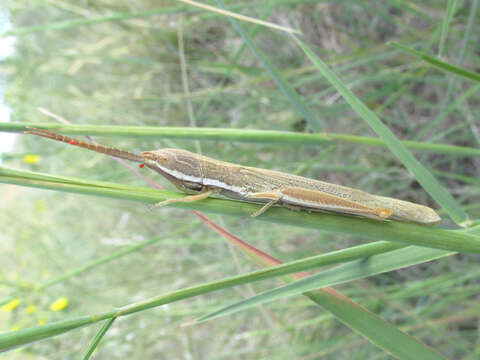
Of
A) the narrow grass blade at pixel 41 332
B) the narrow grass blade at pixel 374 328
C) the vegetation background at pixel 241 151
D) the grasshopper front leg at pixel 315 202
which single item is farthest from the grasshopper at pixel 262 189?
the vegetation background at pixel 241 151

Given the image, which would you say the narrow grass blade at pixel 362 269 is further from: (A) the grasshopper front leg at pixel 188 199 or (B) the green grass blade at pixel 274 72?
(B) the green grass blade at pixel 274 72

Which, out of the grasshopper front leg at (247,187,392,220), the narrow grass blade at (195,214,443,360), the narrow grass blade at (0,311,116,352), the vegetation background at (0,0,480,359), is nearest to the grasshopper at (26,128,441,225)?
the grasshopper front leg at (247,187,392,220)

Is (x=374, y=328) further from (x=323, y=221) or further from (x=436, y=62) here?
(x=436, y=62)

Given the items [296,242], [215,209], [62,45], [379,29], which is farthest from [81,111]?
[215,209]

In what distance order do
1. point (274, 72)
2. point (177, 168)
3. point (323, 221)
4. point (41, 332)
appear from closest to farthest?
1. point (41, 332)
2. point (323, 221)
3. point (177, 168)
4. point (274, 72)

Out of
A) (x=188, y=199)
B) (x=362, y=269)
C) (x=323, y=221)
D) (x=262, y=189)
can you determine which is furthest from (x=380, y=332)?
(x=188, y=199)

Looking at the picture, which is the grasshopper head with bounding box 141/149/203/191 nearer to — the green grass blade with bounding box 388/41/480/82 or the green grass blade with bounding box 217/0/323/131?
the green grass blade with bounding box 217/0/323/131
